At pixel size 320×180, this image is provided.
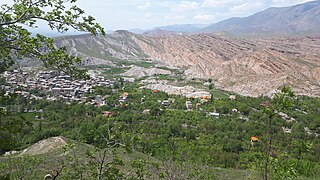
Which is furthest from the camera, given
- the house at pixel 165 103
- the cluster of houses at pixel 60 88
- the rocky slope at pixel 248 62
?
the rocky slope at pixel 248 62

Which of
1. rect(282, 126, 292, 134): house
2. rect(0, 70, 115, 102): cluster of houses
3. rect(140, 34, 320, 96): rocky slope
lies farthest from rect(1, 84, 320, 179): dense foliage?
rect(140, 34, 320, 96): rocky slope

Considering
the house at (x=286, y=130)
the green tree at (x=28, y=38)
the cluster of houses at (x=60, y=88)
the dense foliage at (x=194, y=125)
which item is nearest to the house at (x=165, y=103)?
the dense foliage at (x=194, y=125)

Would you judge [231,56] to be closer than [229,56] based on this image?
No

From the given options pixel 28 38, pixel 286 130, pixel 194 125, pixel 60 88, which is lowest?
pixel 286 130

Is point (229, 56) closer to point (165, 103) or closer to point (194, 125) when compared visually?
point (165, 103)

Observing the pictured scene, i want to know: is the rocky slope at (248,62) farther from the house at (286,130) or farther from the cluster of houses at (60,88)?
the cluster of houses at (60,88)

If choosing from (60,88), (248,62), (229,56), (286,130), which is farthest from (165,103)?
(229,56)

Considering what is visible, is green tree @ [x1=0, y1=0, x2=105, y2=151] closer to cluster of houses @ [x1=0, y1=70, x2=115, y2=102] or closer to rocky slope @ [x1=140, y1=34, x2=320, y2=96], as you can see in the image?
cluster of houses @ [x1=0, y1=70, x2=115, y2=102]

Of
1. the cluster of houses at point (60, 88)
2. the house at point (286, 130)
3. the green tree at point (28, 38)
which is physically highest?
the green tree at point (28, 38)

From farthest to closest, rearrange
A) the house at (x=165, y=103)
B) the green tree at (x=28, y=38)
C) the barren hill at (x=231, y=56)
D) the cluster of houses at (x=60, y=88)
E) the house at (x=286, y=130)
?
the barren hill at (x=231, y=56), the cluster of houses at (x=60, y=88), the house at (x=165, y=103), the house at (x=286, y=130), the green tree at (x=28, y=38)

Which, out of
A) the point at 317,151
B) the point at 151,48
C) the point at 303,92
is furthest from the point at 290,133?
the point at 151,48

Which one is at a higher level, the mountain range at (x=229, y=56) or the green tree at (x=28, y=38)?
the green tree at (x=28, y=38)
